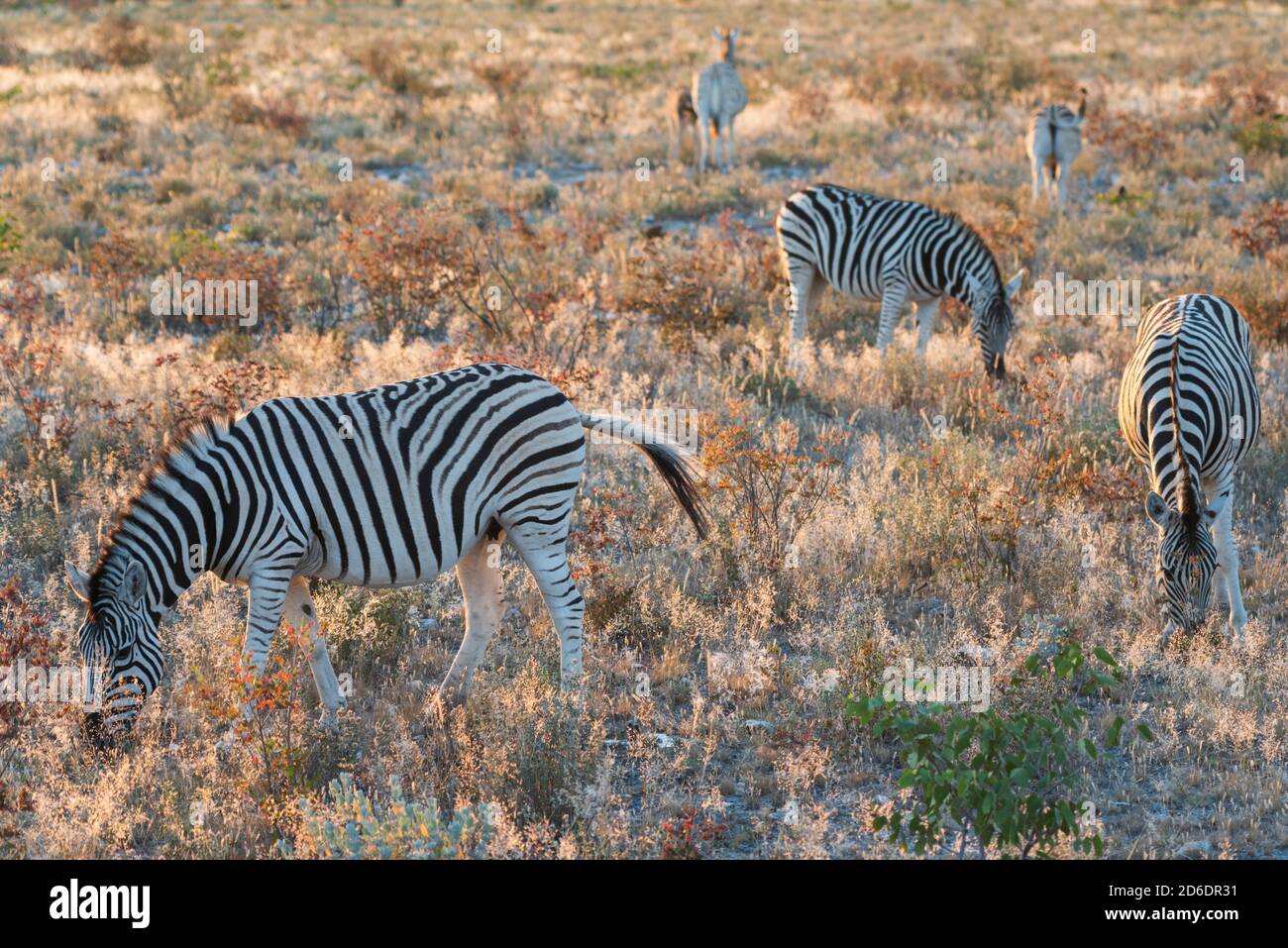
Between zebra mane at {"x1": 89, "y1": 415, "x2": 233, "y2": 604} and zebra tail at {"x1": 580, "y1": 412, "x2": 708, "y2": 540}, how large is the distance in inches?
71.6

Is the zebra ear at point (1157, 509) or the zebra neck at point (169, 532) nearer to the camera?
the zebra neck at point (169, 532)

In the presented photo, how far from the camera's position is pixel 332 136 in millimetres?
20766

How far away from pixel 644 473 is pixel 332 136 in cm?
1354

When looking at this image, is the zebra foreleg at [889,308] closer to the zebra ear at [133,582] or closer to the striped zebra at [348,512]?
the striped zebra at [348,512]

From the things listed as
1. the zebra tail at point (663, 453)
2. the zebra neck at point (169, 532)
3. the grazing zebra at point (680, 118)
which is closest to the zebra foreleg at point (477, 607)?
the zebra tail at point (663, 453)

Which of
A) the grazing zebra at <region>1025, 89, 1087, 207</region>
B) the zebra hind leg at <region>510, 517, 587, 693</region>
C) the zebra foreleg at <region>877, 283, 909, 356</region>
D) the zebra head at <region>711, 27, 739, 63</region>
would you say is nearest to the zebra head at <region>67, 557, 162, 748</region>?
the zebra hind leg at <region>510, 517, 587, 693</region>

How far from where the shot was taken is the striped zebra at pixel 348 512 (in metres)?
5.59

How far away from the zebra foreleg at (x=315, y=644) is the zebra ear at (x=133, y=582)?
976 millimetres

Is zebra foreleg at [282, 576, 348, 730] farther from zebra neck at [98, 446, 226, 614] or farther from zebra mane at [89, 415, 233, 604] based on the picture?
zebra mane at [89, 415, 233, 604]

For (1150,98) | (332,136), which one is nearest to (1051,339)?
(332,136)

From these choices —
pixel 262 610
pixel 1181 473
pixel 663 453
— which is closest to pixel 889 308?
pixel 1181 473
